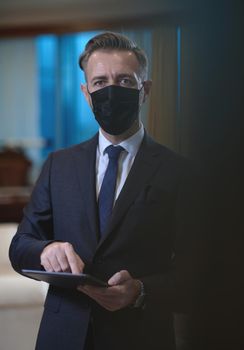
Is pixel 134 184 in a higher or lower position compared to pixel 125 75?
lower

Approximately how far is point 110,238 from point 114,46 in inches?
7.6

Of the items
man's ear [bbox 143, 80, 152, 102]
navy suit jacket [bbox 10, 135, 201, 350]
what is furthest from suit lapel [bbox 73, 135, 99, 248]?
man's ear [bbox 143, 80, 152, 102]

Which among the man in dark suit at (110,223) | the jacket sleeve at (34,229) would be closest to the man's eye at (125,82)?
the man in dark suit at (110,223)

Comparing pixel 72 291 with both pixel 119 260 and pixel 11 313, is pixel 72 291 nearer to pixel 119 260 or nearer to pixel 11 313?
pixel 119 260

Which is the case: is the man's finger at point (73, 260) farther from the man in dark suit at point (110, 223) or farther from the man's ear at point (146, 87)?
the man's ear at point (146, 87)

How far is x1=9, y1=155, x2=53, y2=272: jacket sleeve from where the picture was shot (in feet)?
1.66

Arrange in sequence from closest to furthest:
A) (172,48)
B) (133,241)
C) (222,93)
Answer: (222,93) < (172,48) < (133,241)

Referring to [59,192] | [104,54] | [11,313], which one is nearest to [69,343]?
[59,192]

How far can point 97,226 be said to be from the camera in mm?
494

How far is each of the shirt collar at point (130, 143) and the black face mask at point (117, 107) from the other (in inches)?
0.6

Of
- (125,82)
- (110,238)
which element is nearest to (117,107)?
(125,82)

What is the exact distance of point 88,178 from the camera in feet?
1.68

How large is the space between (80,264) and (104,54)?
0.21 metres

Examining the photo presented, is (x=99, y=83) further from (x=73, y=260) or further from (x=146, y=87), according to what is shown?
(x=73, y=260)
